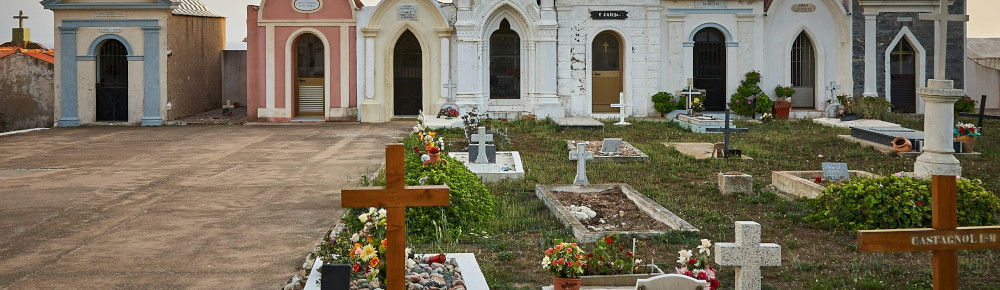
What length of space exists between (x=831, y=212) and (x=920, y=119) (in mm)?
15686

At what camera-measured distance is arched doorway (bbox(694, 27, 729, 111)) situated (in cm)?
2511

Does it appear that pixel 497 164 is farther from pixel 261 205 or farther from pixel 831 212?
pixel 831 212

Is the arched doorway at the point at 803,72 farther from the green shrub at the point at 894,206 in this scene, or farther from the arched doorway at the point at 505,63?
the green shrub at the point at 894,206

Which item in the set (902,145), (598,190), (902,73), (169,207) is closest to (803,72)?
(902,73)

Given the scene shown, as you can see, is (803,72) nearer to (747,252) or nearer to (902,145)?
(902,145)

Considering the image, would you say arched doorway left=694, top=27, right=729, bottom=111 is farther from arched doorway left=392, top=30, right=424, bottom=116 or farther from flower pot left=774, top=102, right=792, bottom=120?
arched doorway left=392, top=30, right=424, bottom=116

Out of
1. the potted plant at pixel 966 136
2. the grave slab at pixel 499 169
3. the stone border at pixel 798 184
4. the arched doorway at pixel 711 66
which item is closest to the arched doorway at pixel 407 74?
the arched doorway at pixel 711 66

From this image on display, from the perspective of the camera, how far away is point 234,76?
29.0m

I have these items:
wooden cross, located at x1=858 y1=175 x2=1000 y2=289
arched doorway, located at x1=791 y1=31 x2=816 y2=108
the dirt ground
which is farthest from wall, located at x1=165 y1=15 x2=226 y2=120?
wooden cross, located at x1=858 y1=175 x2=1000 y2=289

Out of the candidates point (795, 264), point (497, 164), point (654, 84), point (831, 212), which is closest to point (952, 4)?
point (654, 84)

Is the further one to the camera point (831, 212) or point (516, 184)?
point (516, 184)

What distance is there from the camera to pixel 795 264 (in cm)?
773

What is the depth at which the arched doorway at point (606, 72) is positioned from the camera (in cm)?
2552

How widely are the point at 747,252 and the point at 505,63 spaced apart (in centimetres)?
1910
